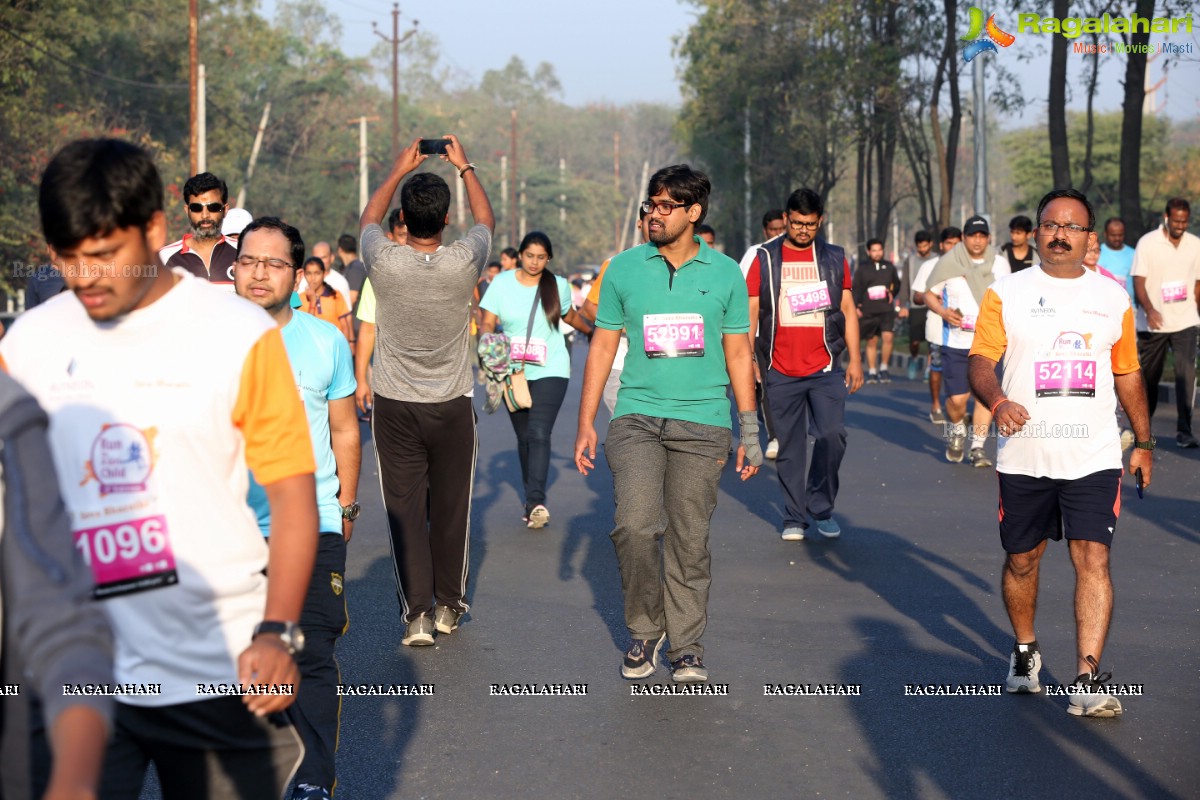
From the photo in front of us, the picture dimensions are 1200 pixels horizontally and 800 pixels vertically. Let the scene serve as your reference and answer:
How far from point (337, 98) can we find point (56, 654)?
222 feet

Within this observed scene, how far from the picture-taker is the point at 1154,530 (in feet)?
31.3

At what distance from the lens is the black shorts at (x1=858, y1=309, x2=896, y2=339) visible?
21.9 meters

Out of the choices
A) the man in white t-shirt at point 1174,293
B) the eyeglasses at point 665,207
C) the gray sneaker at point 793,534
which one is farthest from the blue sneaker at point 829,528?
the man in white t-shirt at point 1174,293

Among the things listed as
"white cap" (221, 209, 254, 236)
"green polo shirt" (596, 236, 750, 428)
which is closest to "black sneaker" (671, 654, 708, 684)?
"green polo shirt" (596, 236, 750, 428)

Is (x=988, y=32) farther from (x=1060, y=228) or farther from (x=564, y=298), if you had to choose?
(x=1060, y=228)

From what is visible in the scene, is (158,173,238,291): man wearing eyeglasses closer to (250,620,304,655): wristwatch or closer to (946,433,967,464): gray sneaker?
(250,620,304,655): wristwatch

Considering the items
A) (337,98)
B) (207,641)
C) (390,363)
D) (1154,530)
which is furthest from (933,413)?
(337,98)

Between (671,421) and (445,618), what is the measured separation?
1.60 m

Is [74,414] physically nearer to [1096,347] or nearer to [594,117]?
[1096,347]

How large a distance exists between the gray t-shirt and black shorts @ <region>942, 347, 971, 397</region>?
6795 millimetres

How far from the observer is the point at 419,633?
6.83 m

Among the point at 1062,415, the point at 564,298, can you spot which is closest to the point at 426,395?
the point at 1062,415

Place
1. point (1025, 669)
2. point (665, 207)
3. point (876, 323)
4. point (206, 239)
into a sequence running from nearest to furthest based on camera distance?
point (1025, 669)
point (665, 207)
point (206, 239)
point (876, 323)

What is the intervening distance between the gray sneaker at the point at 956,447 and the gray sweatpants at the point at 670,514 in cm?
721
